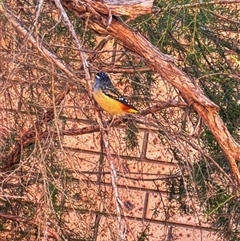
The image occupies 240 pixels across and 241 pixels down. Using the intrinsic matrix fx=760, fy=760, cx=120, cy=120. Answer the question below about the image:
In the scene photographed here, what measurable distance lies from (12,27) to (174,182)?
1.26 m

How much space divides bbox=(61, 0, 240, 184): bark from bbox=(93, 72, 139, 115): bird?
21cm

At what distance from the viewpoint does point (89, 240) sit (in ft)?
10.9

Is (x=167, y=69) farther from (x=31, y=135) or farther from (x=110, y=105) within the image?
(x=31, y=135)

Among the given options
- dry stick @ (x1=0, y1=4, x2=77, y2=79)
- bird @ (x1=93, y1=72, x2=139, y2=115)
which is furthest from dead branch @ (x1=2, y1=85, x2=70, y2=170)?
dry stick @ (x1=0, y1=4, x2=77, y2=79)

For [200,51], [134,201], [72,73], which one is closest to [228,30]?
[200,51]

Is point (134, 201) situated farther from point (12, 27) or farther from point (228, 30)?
point (12, 27)

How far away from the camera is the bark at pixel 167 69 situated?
8.36 ft

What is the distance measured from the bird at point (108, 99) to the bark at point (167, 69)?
0.67ft

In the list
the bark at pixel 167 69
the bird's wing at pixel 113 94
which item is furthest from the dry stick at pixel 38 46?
the bird's wing at pixel 113 94

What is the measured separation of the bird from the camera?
9.02ft

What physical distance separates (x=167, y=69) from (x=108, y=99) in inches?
12.7

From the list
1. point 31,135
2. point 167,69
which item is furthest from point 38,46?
point 31,135

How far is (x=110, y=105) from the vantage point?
278 cm

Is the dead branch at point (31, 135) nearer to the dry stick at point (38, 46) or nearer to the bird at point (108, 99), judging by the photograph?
the bird at point (108, 99)
